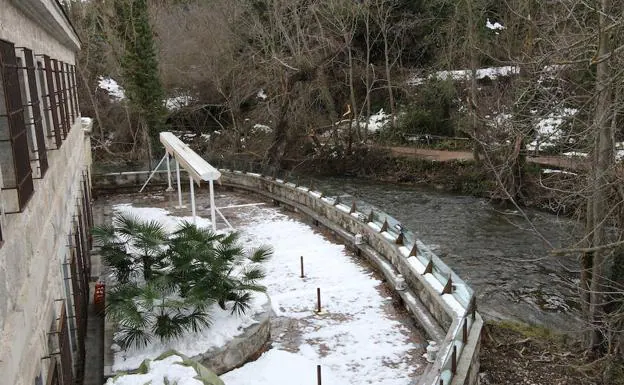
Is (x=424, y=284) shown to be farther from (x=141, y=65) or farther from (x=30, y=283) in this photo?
(x=141, y=65)

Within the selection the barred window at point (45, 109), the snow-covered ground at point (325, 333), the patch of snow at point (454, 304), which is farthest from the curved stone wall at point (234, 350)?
the patch of snow at point (454, 304)

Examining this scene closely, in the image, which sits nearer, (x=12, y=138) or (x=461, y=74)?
(x=12, y=138)

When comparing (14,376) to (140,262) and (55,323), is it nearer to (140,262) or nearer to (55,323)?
(55,323)

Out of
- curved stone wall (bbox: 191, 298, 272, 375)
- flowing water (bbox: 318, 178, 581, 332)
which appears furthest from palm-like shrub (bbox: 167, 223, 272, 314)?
flowing water (bbox: 318, 178, 581, 332)

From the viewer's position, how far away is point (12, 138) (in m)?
4.67

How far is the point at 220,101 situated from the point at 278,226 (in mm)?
21990

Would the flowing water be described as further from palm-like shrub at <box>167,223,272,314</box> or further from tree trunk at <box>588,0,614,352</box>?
palm-like shrub at <box>167,223,272,314</box>

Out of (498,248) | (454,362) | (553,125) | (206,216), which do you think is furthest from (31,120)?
(553,125)

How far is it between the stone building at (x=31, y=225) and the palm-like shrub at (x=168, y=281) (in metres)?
0.79

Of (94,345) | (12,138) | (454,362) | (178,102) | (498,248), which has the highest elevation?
(178,102)

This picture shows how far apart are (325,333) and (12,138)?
7.71 m

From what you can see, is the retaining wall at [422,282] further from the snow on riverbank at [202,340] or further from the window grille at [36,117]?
the window grille at [36,117]

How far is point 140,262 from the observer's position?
1015 cm

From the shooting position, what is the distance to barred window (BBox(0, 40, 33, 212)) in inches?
183
